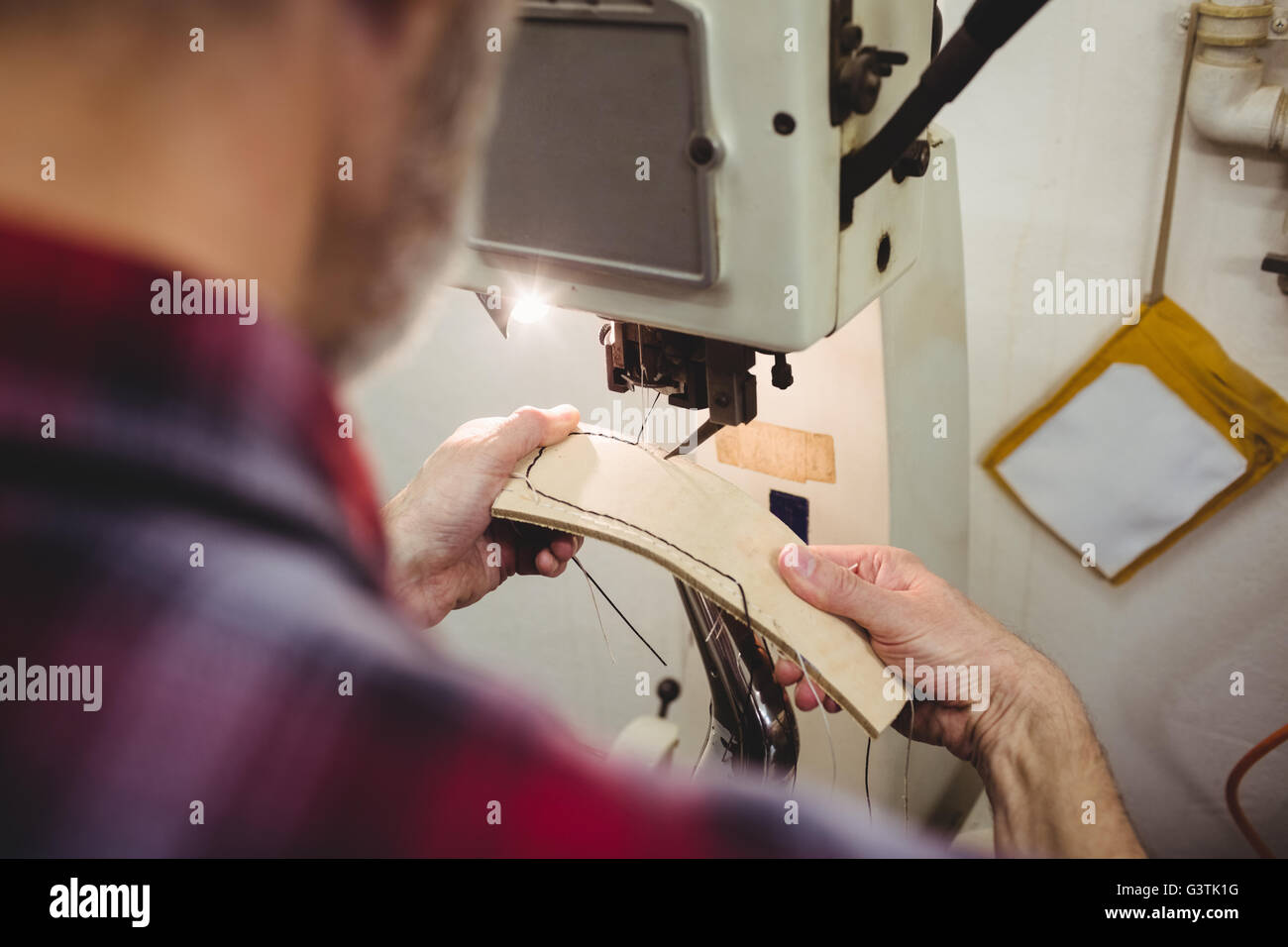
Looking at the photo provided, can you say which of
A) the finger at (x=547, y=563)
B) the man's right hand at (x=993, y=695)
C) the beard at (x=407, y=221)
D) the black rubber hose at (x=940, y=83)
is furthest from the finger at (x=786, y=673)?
the beard at (x=407, y=221)

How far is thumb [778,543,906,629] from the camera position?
0.97m

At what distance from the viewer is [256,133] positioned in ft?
0.94

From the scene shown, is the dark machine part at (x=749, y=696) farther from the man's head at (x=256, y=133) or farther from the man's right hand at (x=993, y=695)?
the man's head at (x=256, y=133)

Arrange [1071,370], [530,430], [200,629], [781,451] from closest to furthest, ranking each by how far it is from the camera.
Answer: [200,629] → [530,430] → [781,451] → [1071,370]

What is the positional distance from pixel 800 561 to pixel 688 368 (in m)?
0.23

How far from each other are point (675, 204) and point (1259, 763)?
1.35 m

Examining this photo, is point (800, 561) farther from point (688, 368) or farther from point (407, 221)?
point (407, 221)

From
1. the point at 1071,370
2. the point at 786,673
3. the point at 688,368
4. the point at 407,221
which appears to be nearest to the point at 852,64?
the point at 688,368

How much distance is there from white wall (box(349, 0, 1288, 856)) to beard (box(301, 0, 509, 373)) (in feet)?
2.37

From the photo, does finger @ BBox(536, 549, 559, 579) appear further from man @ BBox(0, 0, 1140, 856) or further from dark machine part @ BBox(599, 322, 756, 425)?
man @ BBox(0, 0, 1140, 856)

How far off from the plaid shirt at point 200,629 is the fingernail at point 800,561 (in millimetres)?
697

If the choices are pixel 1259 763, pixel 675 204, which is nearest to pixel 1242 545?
pixel 1259 763
